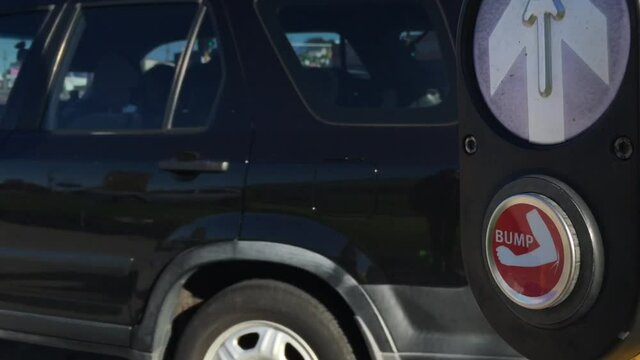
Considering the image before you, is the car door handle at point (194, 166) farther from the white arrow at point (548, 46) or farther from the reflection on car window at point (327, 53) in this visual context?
the white arrow at point (548, 46)

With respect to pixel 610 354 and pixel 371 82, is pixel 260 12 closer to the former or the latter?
pixel 371 82

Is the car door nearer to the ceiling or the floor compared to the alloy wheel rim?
nearer to the ceiling

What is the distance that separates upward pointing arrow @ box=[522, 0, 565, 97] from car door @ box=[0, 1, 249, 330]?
5.16ft

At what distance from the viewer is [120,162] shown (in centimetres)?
297

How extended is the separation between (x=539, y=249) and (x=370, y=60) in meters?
1.54

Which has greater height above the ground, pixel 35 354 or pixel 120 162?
pixel 120 162

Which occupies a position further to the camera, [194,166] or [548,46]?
[194,166]

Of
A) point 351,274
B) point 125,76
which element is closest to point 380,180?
point 351,274

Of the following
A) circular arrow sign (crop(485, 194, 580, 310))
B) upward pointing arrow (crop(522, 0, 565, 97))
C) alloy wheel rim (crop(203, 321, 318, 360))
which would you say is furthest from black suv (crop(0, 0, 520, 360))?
upward pointing arrow (crop(522, 0, 565, 97))

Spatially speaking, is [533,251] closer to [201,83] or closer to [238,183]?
[238,183]

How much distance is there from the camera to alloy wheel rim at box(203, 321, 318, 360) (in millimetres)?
2713

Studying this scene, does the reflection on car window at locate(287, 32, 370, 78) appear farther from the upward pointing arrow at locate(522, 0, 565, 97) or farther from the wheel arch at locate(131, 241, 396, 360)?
the upward pointing arrow at locate(522, 0, 565, 97)

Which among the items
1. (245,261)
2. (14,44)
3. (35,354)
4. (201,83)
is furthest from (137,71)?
(35,354)

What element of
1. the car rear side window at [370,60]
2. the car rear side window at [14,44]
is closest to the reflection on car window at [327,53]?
the car rear side window at [370,60]
